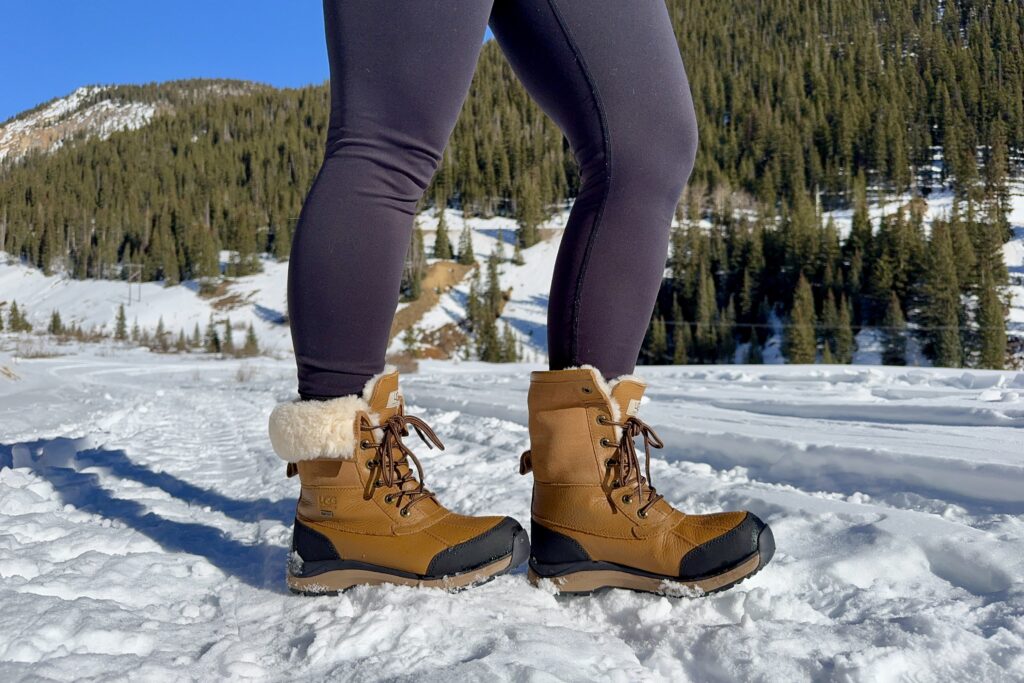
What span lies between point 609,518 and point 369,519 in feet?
0.87

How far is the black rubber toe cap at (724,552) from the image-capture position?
2.06 ft

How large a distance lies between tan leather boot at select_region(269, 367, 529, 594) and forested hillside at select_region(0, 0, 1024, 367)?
885 inches

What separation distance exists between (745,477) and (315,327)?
1.05 m

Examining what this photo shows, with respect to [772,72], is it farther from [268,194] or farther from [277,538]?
[277,538]

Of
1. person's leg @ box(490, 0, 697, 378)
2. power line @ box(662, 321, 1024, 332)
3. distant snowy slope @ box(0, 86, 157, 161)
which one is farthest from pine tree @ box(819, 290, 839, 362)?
distant snowy slope @ box(0, 86, 157, 161)

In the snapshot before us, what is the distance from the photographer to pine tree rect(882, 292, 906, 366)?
2209cm

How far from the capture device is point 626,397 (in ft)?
→ 2.34

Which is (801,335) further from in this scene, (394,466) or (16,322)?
(16,322)

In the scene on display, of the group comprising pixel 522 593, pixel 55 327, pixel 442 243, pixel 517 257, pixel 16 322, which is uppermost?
pixel 442 243

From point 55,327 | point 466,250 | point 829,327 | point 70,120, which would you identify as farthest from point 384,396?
point 70,120

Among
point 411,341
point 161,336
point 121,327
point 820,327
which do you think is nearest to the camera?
point 820,327

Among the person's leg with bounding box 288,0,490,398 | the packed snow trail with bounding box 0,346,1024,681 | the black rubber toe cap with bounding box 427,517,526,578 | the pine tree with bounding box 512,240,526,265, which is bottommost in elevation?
the packed snow trail with bounding box 0,346,1024,681

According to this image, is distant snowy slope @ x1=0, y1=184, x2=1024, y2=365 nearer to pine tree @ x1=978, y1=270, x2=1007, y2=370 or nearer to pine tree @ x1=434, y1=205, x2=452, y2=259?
pine tree @ x1=434, y1=205, x2=452, y2=259

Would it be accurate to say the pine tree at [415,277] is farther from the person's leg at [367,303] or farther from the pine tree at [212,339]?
the person's leg at [367,303]
